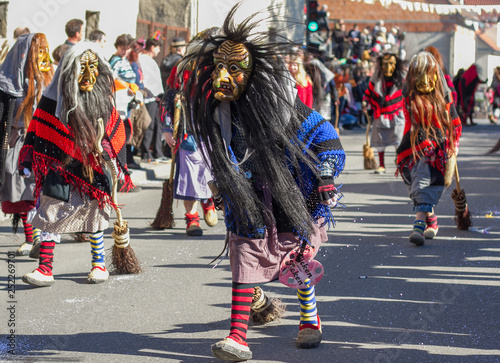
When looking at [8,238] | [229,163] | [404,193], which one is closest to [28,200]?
[8,238]

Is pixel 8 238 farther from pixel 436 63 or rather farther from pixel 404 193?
pixel 404 193

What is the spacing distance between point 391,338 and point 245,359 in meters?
0.96

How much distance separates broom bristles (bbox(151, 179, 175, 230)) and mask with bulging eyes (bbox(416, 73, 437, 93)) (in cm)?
270

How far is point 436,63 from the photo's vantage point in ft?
24.8

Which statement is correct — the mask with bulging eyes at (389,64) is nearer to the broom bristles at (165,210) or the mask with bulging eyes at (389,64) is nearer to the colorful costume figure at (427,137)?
the colorful costume figure at (427,137)

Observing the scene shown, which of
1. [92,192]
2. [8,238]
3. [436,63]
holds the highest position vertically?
[436,63]

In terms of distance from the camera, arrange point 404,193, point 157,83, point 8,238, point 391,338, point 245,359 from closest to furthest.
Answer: point 245,359
point 391,338
point 8,238
point 404,193
point 157,83

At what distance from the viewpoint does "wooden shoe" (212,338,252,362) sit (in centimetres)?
429

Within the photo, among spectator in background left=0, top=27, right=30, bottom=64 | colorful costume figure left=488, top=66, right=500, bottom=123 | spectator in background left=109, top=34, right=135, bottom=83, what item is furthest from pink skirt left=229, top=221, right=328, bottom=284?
colorful costume figure left=488, top=66, right=500, bottom=123

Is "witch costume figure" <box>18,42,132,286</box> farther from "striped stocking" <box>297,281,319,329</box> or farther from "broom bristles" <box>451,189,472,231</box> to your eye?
"broom bristles" <box>451,189,472,231</box>

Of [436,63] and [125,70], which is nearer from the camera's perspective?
[436,63]

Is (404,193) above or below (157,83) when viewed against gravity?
below

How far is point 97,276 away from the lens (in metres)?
6.23

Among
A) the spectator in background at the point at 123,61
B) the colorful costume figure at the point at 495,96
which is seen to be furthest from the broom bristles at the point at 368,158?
the colorful costume figure at the point at 495,96
